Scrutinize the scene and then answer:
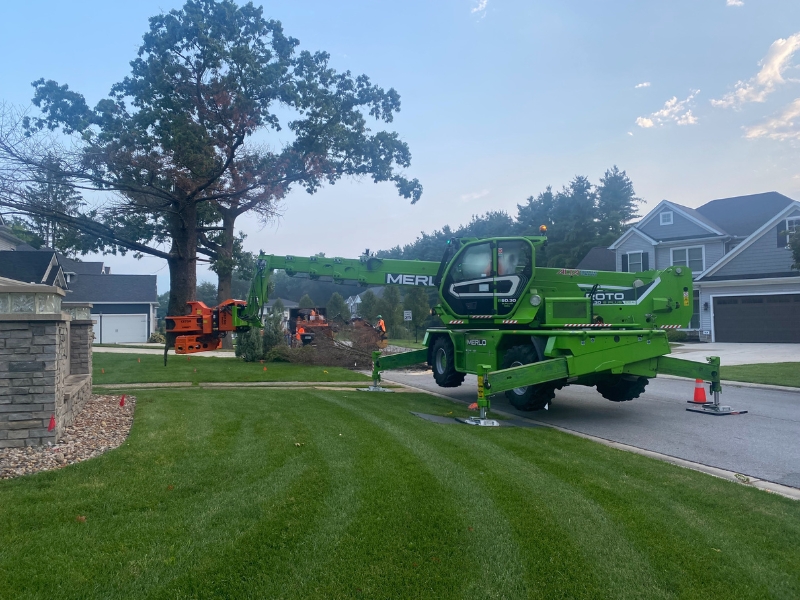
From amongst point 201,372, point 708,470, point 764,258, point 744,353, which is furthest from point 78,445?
point 764,258

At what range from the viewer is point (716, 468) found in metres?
6.85

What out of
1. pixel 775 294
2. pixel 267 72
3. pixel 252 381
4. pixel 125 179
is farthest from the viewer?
pixel 775 294

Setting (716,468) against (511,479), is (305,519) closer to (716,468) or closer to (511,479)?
(511,479)

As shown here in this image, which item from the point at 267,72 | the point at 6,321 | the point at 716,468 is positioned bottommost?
the point at 716,468

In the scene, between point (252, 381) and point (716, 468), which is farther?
point (252, 381)

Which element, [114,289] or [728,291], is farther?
[114,289]

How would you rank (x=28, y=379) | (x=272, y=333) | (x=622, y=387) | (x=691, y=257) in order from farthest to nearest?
1. (x=691, y=257)
2. (x=272, y=333)
3. (x=622, y=387)
4. (x=28, y=379)

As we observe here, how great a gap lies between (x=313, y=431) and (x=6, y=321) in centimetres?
373

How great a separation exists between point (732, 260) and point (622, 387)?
20777mm

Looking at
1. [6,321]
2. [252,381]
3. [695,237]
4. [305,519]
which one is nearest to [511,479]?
[305,519]

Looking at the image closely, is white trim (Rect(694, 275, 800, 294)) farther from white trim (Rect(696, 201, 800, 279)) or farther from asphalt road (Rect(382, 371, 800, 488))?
asphalt road (Rect(382, 371, 800, 488))

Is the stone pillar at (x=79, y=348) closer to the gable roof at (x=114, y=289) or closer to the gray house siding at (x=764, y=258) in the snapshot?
the gray house siding at (x=764, y=258)

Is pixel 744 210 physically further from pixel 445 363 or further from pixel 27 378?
pixel 27 378

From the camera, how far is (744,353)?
2208 cm
